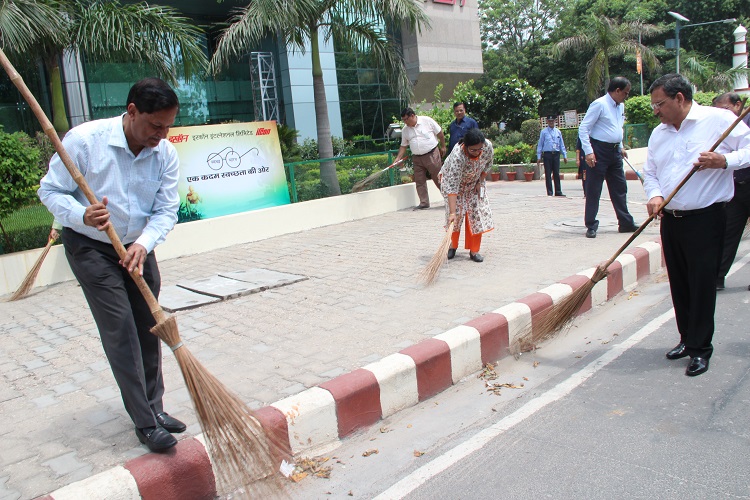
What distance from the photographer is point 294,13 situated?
991 cm

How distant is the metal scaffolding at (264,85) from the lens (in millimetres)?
20938

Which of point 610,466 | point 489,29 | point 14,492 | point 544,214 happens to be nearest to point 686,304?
point 610,466

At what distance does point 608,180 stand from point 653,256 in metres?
1.31

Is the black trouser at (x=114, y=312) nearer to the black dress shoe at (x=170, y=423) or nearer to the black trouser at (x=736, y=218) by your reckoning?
the black dress shoe at (x=170, y=423)

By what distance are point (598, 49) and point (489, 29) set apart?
2737 cm

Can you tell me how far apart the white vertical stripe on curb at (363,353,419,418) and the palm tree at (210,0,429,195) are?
6.43m

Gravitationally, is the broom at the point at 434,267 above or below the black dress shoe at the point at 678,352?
above

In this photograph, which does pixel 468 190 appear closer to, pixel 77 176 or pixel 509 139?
pixel 77 176

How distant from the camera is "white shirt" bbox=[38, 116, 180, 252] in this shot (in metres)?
2.67

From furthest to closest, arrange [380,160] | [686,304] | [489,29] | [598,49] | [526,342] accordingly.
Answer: [489,29]
[598,49]
[380,160]
[526,342]
[686,304]

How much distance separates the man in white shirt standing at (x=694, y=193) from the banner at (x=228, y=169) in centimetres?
597

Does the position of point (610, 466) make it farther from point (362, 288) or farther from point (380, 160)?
point (380, 160)

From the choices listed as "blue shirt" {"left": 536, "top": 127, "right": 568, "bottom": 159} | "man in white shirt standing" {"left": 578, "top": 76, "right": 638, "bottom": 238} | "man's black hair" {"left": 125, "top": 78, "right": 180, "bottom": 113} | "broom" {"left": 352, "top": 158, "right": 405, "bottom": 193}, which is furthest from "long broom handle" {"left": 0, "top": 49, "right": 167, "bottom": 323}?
"blue shirt" {"left": 536, "top": 127, "right": 568, "bottom": 159}

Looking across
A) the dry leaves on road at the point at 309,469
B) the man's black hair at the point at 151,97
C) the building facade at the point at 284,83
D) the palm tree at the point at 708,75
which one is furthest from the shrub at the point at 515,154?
the palm tree at the point at 708,75
